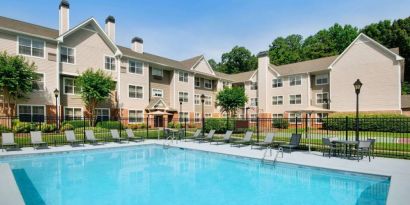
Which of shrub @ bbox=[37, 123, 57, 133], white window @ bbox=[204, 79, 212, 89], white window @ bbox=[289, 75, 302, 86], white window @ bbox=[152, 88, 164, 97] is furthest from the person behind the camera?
white window @ bbox=[204, 79, 212, 89]

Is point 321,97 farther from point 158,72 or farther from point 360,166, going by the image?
point 360,166

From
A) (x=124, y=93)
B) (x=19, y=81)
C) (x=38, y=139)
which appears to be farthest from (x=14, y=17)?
(x=38, y=139)

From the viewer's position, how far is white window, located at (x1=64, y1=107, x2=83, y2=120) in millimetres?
25472

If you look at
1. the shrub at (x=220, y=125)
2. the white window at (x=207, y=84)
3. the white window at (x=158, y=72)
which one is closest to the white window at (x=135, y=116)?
the white window at (x=158, y=72)

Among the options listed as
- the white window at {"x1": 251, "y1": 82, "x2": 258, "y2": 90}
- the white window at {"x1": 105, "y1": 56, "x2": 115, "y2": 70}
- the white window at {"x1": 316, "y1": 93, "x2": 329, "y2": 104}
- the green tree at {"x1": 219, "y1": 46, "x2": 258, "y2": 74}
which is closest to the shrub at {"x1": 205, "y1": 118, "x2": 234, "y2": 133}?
the white window at {"x1": 105, "y1": 56, "x2": 115, "y2": 70}

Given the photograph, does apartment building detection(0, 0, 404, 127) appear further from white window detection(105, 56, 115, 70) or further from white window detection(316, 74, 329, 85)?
white window detection(316, 74, 329, 85)

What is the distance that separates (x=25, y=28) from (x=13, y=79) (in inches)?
255

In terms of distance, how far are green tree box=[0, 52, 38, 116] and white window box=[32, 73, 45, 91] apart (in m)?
0.97

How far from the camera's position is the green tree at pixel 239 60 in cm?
7162

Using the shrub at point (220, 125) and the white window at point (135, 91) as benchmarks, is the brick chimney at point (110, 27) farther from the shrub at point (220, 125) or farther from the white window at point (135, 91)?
the shrub at point (220, 125)

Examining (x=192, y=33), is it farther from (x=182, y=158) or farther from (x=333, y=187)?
(x=333, y=187)

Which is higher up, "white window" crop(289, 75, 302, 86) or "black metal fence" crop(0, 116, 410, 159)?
"white window" crop(289, 75, 302, 86)

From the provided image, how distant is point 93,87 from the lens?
25188 millimetres

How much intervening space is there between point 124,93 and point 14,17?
42.9ft
